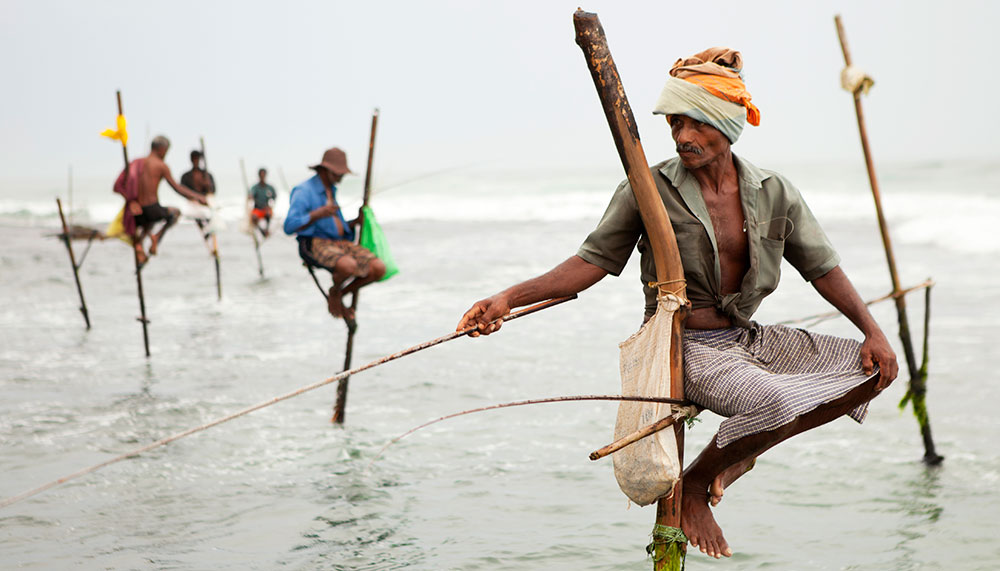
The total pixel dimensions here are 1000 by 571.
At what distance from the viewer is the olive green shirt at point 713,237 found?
282 centimetres

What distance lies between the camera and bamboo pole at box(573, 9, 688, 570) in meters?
2.58

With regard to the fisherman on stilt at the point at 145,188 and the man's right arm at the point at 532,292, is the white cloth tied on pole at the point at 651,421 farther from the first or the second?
the fisherman on stilt at the point at 145,188

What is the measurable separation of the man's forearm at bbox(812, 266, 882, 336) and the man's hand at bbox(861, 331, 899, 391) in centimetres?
8

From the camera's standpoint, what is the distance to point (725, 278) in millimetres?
2900

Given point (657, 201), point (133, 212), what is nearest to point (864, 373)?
point (657, 201)

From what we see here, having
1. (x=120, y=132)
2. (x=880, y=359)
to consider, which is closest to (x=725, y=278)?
(x=880, y=359)

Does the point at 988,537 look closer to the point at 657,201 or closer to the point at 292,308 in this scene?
the point at 657,201

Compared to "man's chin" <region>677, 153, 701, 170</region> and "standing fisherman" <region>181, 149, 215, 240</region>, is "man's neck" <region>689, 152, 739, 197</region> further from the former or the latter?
"standing fisherman" <region>181, 149, 215, 240</region>

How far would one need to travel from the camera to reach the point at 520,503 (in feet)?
17.9

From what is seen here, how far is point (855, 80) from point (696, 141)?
2.97 meters

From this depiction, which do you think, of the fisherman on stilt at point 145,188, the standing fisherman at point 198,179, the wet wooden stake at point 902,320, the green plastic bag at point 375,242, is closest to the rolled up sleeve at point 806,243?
the wet wooden stake at point 902,320

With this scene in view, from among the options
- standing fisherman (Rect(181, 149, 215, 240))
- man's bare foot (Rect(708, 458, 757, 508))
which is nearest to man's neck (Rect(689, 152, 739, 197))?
man's bare foot (Rect(708, 458, 757, 508))

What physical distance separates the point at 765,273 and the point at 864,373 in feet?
1.23

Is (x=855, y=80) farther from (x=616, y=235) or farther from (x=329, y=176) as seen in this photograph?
(x=329, y=176)
